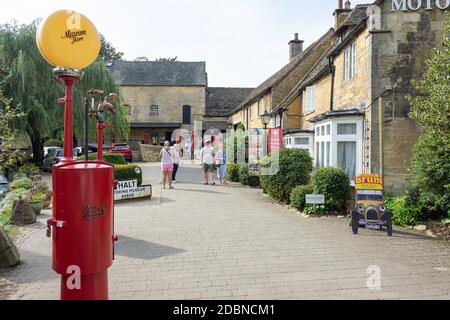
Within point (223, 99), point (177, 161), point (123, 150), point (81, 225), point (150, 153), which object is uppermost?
point (223, 99)

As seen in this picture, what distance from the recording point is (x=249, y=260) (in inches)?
237

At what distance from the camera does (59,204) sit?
11.6 feet

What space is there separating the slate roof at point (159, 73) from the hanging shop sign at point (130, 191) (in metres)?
36.2

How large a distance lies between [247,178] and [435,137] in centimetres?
953

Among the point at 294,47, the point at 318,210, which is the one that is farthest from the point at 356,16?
the point at 294,47

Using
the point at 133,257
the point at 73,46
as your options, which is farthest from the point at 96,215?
the point at 133,257

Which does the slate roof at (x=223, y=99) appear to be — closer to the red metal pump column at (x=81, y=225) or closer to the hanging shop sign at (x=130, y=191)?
the hanging shop sign at (x=130, y=191)

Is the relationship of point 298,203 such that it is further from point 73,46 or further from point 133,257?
point 73,46

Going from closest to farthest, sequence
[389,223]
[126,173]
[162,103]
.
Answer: [389,223] < [126,173] < [162,103]

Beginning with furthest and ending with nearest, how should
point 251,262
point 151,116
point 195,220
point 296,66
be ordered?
point 151,116 < point 296,66 < point 195,220 < point 251,262

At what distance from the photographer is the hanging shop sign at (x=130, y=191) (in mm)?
11492

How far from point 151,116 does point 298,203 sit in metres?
38.4

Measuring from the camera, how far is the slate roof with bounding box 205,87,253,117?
47.9 meters

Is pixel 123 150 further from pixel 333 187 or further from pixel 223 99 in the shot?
pixel 333 187
